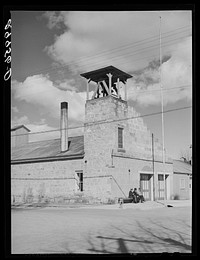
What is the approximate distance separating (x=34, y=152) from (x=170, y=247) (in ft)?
22.0

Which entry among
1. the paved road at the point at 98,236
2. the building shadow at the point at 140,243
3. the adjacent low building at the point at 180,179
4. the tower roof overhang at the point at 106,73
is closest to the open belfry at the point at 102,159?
the adjacent low building at the point at 180,179

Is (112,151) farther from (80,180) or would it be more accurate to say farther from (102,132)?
(80,180)

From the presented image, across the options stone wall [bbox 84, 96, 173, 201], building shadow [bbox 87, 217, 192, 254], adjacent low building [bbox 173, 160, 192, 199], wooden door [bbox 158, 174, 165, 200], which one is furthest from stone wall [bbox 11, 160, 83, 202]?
building shadow [bbox 87, 217, 192, 254]

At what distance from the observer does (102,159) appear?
35.9 feet

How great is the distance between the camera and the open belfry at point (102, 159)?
10.3 m

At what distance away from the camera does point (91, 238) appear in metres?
4.81

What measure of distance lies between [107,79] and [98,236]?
5369 mm

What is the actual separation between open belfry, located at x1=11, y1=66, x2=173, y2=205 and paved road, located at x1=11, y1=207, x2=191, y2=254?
3476 millimetres

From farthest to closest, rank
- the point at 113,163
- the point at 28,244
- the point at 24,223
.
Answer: the point at 113,163
the point at 24,223
the point at 28,244

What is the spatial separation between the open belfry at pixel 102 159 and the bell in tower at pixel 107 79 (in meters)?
0.04
